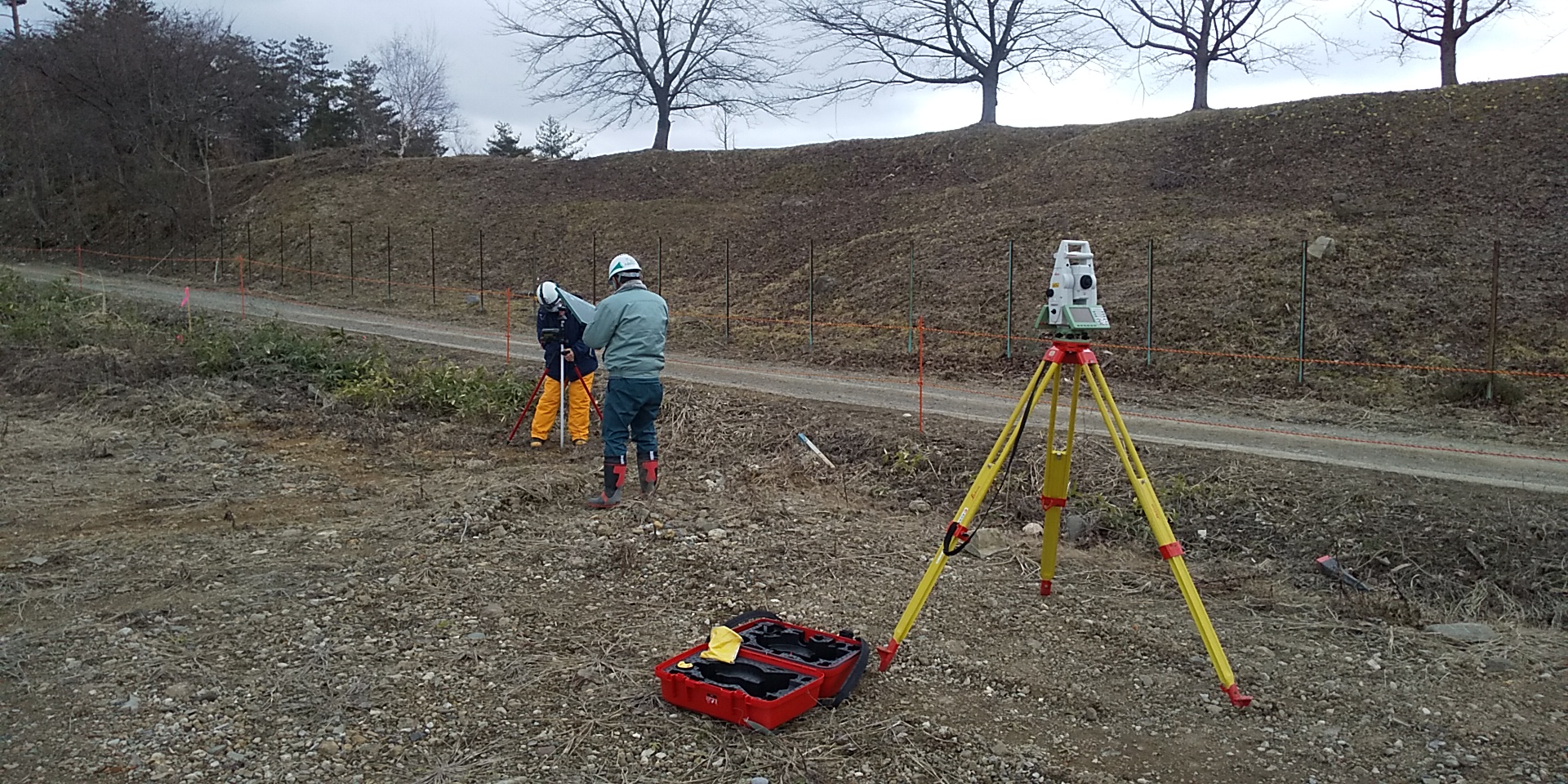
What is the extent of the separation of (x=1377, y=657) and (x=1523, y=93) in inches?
738

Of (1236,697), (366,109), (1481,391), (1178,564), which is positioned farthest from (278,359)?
(366,109)

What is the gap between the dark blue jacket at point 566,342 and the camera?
9148 mm

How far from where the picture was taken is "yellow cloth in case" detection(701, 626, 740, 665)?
443 cm

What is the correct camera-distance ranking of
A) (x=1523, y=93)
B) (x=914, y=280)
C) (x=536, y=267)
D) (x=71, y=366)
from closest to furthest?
(x=71, y=366)
(x=914, y=280)
(x=1523, y=93)
(x=536, y=267)

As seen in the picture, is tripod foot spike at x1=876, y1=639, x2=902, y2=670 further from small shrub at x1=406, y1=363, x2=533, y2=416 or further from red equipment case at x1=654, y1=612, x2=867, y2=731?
small shrub at x1=406, y1=363, x2=533, y2=416

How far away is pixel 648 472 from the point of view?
25.4 ft

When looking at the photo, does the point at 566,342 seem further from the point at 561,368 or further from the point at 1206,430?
the point at 1206,430

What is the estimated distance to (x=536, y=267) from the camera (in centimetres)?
2428

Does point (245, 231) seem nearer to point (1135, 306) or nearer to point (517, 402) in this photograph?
point (517, 402)

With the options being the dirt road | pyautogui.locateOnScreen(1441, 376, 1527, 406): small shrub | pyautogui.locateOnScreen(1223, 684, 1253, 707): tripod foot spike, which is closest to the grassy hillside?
pyautogui.locateOnScreen(1441, 376, 1527, 406): small shrub

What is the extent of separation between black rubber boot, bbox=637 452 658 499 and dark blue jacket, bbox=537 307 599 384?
1.70 m

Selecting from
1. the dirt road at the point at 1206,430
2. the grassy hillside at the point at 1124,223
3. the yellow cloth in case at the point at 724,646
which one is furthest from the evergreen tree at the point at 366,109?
the yellow cloth in case at the point at 724,646

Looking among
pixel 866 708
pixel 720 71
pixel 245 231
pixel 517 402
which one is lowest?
pixel 866 708

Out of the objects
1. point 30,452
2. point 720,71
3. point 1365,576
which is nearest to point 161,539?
point 30,452
